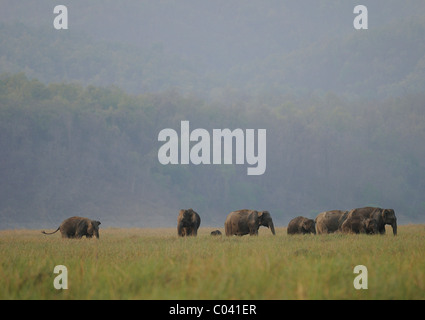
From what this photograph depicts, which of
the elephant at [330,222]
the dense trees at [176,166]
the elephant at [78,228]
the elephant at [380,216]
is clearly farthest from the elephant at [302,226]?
the dense trees at [176,166]

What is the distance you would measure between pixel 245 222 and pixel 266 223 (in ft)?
3.83

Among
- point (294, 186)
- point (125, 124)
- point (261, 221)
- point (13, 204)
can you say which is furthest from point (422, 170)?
point (261, 221)

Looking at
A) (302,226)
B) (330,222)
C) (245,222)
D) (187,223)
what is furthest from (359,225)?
(187,223)

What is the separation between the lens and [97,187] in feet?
362

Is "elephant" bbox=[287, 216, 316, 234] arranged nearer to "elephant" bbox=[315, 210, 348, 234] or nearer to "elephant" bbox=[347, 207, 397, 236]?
"elephant" bbox=[315, 210, 348, 234]

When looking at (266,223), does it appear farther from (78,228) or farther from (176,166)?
(176,166)

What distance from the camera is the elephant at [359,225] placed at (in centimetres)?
2848

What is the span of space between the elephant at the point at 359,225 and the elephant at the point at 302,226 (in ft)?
14.0

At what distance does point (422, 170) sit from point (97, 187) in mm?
75899

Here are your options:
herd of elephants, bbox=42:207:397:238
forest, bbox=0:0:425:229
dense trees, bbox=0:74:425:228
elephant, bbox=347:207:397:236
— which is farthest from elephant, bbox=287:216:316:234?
dense trees, bbox=0:74:425:228

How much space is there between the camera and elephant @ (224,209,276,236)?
107 ft

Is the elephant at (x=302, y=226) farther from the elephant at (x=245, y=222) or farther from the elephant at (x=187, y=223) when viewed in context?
the elephant at (x=187, y=223)

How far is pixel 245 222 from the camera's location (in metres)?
32.9
